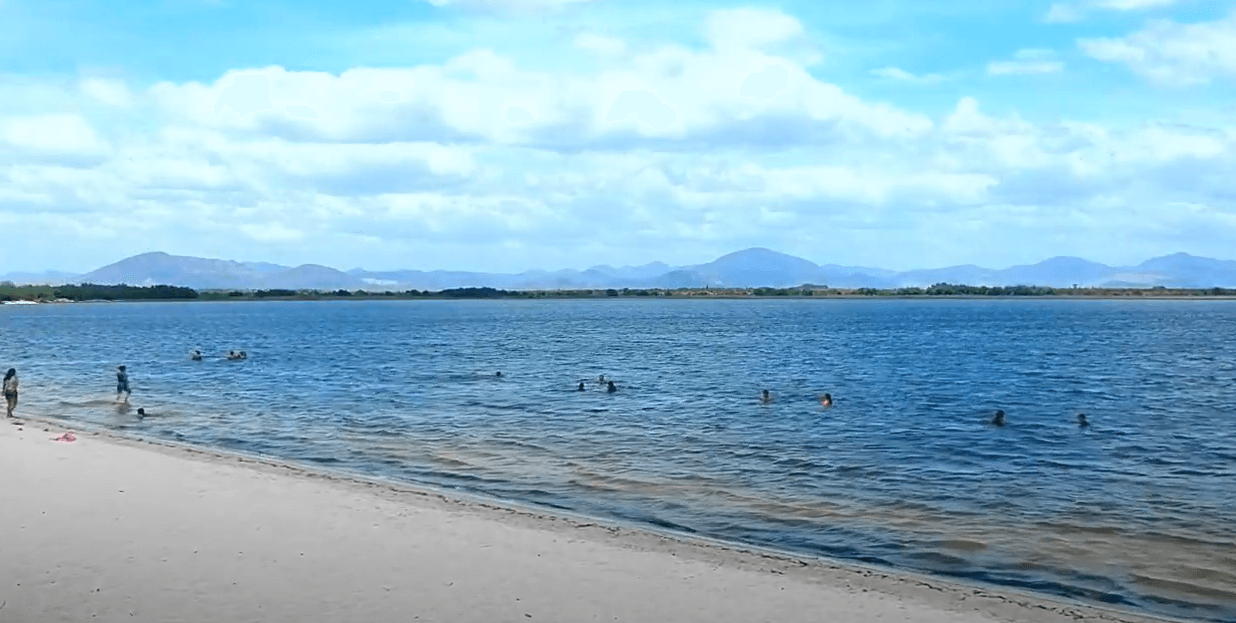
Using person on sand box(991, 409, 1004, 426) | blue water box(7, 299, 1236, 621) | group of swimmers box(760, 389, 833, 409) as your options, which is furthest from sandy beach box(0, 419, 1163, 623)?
group of swimmers box(760, 389, 833, 409)

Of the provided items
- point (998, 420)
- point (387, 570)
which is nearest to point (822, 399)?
point (998, 420)

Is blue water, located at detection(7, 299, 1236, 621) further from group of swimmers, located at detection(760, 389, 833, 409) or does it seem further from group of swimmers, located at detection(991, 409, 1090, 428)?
group of swimmers, located at detection(760, 389, 833, 409)

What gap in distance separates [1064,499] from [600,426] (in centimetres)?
1425

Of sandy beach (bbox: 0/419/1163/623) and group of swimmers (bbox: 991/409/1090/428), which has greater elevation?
sandy beach (bbox: 0/419/1163/623)

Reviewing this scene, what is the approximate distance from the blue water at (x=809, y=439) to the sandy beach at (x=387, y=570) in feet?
7.23

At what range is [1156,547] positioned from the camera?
55.5ft

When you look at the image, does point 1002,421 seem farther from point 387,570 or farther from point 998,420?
point 387,570

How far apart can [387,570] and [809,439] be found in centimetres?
1768

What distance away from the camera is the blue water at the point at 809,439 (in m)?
17.2

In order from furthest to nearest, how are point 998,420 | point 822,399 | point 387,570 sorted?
point 822,399
point 998,420
point 387,570

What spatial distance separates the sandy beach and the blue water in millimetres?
2203

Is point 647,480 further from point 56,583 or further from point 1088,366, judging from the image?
point 1088,366

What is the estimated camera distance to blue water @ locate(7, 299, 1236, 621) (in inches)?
677

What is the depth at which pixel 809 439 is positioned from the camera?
96.5 ft
